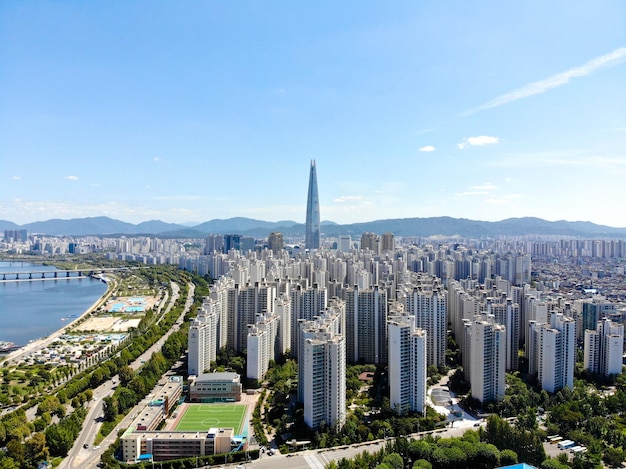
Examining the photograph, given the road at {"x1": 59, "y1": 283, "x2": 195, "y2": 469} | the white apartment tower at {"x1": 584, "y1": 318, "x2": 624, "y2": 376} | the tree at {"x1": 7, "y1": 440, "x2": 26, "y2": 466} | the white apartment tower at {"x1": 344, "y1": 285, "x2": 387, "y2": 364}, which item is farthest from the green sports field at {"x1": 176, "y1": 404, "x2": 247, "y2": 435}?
the white apartment tower at {"x1": 584, "y1": 318, "x2": 624, "y2": 376}

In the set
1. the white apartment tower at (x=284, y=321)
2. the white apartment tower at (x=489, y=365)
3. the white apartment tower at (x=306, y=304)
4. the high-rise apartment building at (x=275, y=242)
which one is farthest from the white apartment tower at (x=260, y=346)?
the high-rise apartment building at (x=275, y=242)

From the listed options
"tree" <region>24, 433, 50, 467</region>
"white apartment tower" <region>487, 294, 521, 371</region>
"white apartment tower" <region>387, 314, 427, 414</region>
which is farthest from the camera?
"white apartment tower" <region>487, 294, 521, 371</region>

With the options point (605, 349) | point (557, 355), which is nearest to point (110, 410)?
point (557, 355)

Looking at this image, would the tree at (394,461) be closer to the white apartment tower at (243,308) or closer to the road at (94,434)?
the road at (94,434)

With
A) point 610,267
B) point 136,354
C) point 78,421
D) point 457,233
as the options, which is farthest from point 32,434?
point 457,233

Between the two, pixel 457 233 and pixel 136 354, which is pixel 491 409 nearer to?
pixel 136 354

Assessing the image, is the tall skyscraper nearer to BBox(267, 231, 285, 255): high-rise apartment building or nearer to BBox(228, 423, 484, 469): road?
BBox(267, 231, 285, 255): high-rise apartment building
